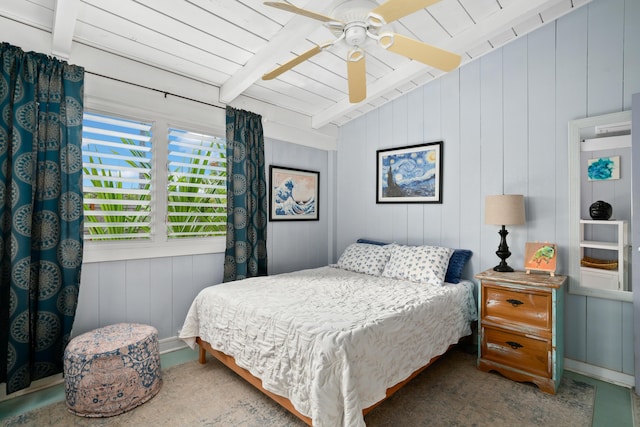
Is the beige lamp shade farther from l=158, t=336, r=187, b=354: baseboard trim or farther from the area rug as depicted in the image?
l=158, t=336, r=187, b=354: baseboard trim

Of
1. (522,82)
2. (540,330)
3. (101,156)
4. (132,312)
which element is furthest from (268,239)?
(522,82)

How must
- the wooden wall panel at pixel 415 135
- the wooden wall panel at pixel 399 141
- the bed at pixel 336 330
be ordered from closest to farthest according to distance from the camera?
the bed at pixel 336 330, the wooden wall panel at pixel 415 135, the wooden wall panel at pixel 399 141

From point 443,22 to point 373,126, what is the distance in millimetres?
1472

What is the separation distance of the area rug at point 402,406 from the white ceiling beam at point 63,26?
2327 millimetres

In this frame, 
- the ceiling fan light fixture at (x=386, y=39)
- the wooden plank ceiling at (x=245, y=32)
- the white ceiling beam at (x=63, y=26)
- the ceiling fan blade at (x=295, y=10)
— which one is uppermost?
the wooden plank ceiling at (x=245, y=32)

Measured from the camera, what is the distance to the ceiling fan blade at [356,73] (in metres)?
1.88

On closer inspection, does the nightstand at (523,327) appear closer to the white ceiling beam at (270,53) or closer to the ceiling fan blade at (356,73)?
the ceiling fan blade at (356,73)

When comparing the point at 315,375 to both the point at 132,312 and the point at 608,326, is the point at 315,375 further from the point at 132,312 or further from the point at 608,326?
the point at 608,326

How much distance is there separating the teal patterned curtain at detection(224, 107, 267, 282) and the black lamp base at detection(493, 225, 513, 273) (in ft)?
7.24

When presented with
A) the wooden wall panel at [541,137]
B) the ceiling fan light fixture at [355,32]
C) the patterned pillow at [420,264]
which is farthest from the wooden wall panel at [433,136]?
the ceiling fan light fixture at [355,32]

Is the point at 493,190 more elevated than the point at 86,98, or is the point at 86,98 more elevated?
the point at 86,98

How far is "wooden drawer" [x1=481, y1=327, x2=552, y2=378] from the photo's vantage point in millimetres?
2227

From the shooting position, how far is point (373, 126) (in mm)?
3844

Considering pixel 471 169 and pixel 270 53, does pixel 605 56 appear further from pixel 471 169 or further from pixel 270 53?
pixel 270 53
